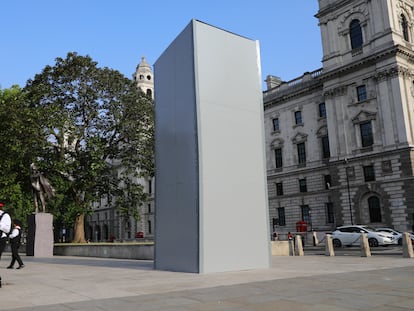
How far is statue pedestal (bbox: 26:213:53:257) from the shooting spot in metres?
24.5

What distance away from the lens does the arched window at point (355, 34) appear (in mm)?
44812

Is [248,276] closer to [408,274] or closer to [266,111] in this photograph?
[408,274]

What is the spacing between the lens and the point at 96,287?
824 cm

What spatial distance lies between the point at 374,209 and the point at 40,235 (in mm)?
31811

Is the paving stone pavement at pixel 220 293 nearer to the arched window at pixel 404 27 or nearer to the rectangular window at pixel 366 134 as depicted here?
the rectangular window at pixel 366 134

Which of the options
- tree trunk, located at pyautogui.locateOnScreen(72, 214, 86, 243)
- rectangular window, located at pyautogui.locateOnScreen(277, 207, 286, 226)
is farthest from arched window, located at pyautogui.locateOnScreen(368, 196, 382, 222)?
tree trunk, located at pyautogui.locateOnScreen(72, 214, 86, 243)

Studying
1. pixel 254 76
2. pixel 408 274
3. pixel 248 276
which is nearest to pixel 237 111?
pixel 254 76

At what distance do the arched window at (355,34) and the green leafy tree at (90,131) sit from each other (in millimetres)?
26619

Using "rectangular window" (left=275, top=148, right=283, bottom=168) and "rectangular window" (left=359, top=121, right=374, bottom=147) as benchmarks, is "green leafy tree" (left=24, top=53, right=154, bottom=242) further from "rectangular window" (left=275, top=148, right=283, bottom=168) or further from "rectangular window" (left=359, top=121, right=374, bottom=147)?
"rectangular window" (left=275, top=148, right=283, bottom=168)

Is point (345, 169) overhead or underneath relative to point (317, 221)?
overhead

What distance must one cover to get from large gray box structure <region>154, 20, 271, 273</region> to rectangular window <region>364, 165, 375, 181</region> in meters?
33.0

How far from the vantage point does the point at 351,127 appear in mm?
44250

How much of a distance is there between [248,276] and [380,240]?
66.3ft

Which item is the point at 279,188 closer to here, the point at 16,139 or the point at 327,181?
the point at 327,181
